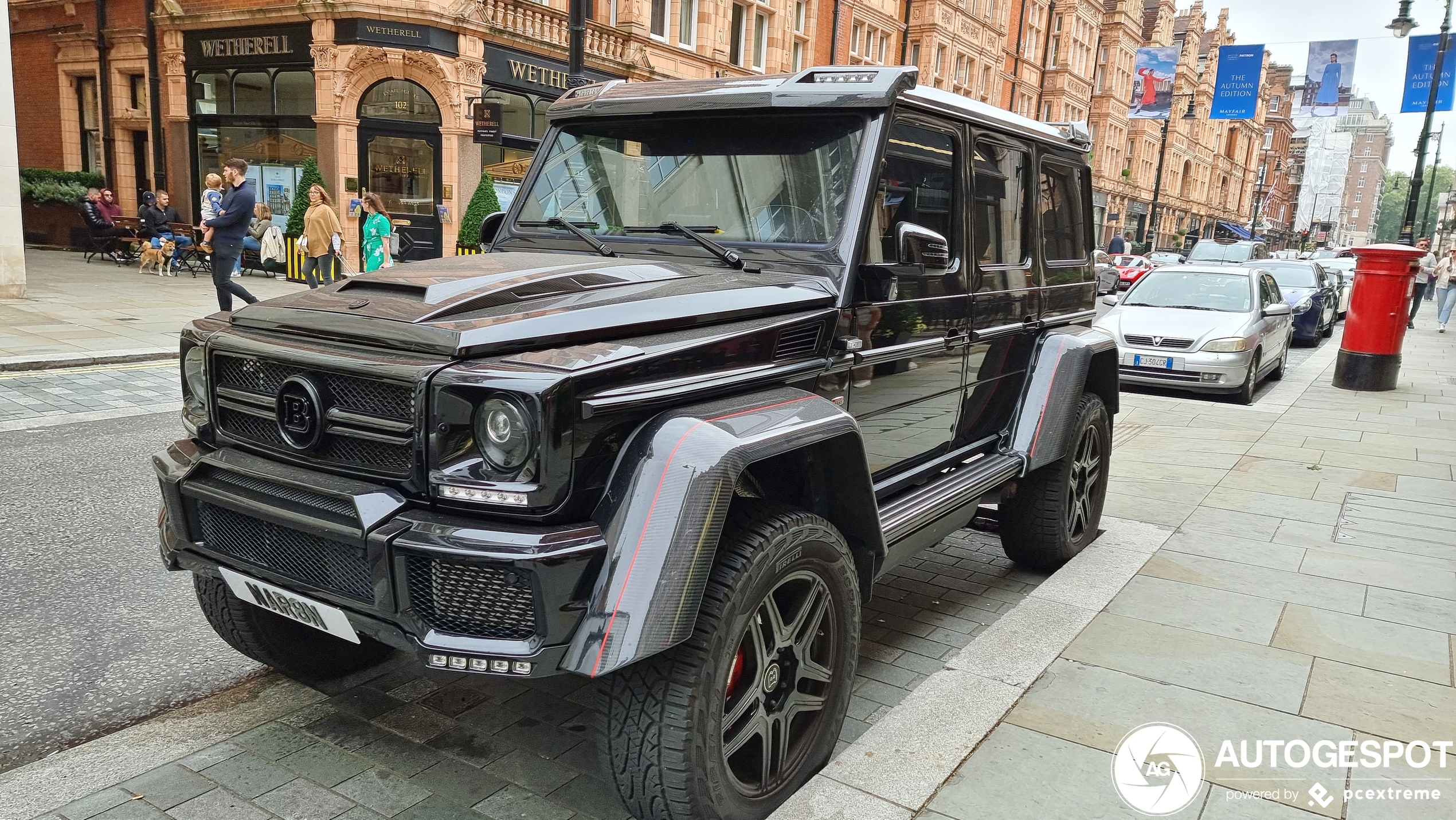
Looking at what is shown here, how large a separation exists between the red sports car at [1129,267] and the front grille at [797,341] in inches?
1044

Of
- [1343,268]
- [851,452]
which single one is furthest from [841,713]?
[1343,268]

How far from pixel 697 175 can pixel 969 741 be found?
208 centimetres

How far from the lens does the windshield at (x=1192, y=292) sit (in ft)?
41.4

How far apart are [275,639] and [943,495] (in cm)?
238

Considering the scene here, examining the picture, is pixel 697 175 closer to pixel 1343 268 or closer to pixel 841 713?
pixel 841 713

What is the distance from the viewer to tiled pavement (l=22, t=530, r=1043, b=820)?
2.78 meters

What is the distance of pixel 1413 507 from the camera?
21.8 ft

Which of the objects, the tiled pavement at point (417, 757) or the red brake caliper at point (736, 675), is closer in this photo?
the red brake caliper at point (736, 675)

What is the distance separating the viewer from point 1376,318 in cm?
1215

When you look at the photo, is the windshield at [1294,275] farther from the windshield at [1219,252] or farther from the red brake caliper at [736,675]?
the red brake caliper at [736,675]

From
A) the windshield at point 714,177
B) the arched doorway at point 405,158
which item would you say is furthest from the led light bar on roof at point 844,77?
the arched doorway at point 405,158

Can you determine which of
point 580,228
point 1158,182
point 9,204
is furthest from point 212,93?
point 1158,182

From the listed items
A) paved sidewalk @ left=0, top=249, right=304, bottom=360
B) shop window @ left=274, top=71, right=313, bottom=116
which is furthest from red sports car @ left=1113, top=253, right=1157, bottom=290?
paved sidewalk @ left=0, top=249, right=304, bottom=360

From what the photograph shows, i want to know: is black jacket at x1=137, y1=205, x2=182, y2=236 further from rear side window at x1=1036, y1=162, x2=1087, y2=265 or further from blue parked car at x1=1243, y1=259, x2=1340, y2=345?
blue parked car at x1=1243, y1=259, x2=1340, y2=345
